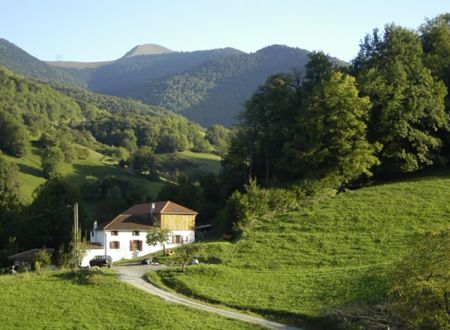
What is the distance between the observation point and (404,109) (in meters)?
70.4

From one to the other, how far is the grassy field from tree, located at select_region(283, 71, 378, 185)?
1211 inches

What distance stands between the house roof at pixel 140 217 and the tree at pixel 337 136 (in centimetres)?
1555

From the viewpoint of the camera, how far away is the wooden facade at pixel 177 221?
7250cm

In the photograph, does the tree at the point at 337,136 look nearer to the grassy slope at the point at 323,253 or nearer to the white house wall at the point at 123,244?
the grassy slope at the point at 323,253

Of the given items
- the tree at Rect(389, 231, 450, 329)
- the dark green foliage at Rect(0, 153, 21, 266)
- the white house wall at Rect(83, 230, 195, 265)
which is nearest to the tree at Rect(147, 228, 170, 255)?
the white house wall at Rect(83, 230, 195, 265)

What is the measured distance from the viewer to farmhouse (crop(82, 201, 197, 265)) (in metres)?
70.4

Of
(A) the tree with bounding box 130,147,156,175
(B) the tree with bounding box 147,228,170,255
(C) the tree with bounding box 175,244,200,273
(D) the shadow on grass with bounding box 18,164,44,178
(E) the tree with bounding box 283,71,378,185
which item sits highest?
(A) the tree with bounding box 130,147,156,175

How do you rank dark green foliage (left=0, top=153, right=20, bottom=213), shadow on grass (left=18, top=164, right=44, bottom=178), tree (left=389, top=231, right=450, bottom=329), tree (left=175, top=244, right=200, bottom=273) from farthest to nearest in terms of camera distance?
shadow on grass (left=18, top=164, right=44, bottom=178)
dark green foliage (left=0, top=153, right=20, bottom=213)
tree (left=175, top=244, right=200, bottom=273)
tree (left=389, top=231, right=450, bottom=329)

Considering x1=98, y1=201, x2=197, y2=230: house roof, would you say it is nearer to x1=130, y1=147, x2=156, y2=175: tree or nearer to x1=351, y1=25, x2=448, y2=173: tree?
x1=351, y1=25, x2=448, y2=173: tree

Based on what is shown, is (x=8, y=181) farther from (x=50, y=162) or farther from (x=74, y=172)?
(x=74, y=172)

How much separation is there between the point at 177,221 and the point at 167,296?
3332cm

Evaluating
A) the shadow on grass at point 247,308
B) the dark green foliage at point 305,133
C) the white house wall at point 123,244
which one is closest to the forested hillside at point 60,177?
the white house wall at point 123,244

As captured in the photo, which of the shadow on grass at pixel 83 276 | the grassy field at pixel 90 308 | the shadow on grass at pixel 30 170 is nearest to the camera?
the grassy field at pixel 90 308

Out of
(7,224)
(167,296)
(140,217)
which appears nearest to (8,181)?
(7,224)
